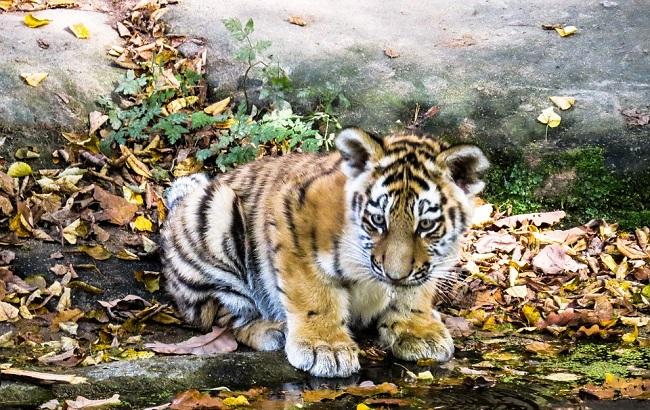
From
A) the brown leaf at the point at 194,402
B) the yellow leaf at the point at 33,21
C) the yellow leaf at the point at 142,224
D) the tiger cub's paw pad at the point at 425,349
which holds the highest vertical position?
the yellow leaf at the point at 33,21

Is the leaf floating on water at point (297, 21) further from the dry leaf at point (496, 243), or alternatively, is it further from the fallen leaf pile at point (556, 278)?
the dry leaf at point (496, 243)

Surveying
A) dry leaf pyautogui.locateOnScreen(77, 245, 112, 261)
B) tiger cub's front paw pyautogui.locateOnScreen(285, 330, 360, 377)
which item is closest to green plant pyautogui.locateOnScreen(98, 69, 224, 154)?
dry leaf pyautogui.locateOnScreen(77, 245, 112, 261)

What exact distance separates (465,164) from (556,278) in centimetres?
178

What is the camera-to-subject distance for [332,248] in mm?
4367

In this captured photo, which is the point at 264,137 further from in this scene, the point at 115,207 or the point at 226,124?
the point at 115,207

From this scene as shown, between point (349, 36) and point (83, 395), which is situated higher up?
point (349, 36)

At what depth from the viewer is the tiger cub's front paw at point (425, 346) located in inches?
174

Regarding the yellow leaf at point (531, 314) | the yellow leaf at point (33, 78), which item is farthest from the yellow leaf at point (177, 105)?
the yellow leaf at point (531, 314)

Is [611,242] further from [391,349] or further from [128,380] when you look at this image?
[128,380]

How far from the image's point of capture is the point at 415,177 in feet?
13.7

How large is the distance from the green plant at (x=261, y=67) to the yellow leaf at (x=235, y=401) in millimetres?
3498

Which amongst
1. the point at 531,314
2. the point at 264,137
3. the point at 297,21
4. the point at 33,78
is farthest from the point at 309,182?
the point at 297,21

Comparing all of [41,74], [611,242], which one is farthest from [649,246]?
[41,74]

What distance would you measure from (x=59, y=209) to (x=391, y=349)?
243 centimetres
